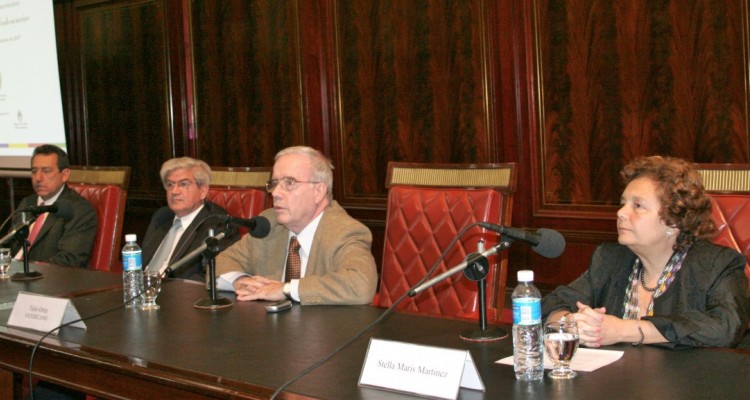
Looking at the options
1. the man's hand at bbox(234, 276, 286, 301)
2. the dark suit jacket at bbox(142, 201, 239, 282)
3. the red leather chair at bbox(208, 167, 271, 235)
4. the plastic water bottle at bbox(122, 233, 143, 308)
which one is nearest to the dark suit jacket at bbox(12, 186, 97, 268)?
the dark suit jacket at bbox(142, 201, 239, 282)

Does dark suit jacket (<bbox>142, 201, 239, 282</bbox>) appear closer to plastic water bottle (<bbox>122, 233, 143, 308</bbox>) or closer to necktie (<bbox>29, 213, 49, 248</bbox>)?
plastic water bottle (<bbox>122, 233, 143, 308</bbox>)

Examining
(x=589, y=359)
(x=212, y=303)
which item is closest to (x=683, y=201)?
(x=589, y=359)

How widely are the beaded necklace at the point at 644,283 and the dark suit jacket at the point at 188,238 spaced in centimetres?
154

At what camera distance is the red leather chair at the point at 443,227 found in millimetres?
3096

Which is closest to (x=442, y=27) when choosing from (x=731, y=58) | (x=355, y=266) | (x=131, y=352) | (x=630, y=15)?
(x=630, y=15)

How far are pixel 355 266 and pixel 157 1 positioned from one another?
448 centimetres

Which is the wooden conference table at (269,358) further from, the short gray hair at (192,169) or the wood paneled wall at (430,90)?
the wood paneled wall at (430,90)

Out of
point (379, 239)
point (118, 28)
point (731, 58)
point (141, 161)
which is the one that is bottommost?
point (379, 239)

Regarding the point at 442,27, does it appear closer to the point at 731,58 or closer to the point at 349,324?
the point at 731,58

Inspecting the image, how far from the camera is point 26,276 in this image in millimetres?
3510

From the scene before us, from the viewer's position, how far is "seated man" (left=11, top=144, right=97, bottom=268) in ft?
14.6

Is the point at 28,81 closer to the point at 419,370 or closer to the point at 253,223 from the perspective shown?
the point at 253,223

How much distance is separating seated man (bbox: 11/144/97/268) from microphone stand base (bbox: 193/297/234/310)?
1.66 meters

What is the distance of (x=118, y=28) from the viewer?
7.06m
